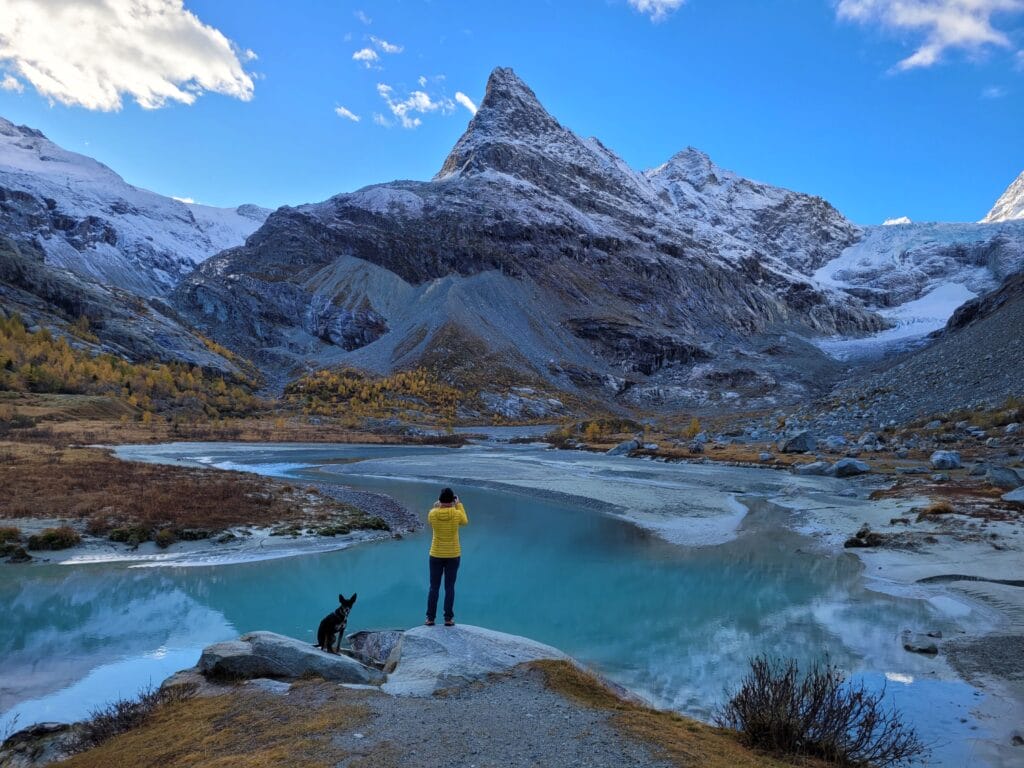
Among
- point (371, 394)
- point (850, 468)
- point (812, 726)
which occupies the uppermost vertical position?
point (371, 394)

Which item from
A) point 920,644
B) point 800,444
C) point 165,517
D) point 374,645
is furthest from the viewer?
point 800,444

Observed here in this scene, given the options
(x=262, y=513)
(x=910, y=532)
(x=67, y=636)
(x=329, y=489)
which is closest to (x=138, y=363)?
(x=329, y=489)

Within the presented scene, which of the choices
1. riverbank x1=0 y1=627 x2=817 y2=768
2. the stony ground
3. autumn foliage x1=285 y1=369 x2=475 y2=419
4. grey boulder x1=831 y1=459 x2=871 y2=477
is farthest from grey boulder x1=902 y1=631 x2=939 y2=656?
autumn foliage x1=285 y1=369 x2=475 y2=419

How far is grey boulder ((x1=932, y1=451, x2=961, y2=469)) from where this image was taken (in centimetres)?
4022

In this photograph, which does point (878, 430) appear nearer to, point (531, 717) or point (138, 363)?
point (531, 717)

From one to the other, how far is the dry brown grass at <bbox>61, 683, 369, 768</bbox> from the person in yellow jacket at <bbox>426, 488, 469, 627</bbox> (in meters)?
3.63

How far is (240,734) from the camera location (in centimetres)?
762

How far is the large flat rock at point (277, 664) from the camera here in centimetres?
Answer: 1045

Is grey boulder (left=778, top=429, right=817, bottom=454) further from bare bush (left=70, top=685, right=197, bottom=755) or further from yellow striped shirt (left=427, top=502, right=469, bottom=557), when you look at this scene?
bare bush (left=70, top=685, right=197, bottom=755)

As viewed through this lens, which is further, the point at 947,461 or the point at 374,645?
the point at 947,461

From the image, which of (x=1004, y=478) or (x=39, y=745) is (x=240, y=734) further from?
(x=1004, y=478)

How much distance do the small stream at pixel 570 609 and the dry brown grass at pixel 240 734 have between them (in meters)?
3.96

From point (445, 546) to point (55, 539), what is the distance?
18897 mm

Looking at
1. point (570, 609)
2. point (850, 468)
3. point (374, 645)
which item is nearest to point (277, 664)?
point (374, 645)
